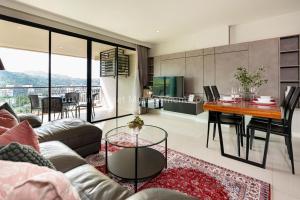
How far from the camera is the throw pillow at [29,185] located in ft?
1.52

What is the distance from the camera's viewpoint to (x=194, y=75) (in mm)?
4984

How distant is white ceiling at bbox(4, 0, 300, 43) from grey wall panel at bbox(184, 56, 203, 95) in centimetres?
91

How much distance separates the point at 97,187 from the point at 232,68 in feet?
14.0

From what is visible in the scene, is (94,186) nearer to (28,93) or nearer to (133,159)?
(133,159)

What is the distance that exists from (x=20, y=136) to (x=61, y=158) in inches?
17.5

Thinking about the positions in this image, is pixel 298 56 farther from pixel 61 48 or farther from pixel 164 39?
pixel 61 48

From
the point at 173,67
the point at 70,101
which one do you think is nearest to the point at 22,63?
the point at 70,101

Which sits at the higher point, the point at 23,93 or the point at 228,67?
the point at 228,67

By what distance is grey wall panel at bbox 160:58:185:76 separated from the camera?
5230 mm

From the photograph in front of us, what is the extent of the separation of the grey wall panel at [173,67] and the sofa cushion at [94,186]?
444 centimetres

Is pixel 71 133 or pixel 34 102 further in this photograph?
pixel 34 102

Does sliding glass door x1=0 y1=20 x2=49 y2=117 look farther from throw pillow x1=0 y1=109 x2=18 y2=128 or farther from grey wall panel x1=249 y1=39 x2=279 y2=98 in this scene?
grey wall panel x1=249 y1=39 x2=279 y2=98

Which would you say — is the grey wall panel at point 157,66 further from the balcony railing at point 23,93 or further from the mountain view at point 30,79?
the mountain view at point 30,79

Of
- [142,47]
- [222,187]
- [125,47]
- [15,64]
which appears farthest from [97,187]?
[142,47]
